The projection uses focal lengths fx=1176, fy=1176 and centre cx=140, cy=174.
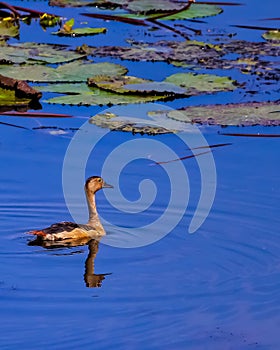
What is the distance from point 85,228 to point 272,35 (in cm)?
706

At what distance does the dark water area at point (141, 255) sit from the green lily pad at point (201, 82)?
1.65 feet

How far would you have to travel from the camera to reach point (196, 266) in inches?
337

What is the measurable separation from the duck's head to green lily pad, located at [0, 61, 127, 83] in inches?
139

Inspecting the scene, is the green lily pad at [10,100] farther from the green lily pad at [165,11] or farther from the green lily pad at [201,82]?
the green lily pad at [165,11]

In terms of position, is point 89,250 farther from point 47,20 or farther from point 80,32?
point 47,20

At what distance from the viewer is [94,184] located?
9680 millimetres

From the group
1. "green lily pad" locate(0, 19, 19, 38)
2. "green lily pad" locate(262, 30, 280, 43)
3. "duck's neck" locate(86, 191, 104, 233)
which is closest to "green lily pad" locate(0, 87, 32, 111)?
"green lily pad" locate(0, 19, 19, 38)

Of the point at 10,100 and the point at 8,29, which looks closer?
the point at 10,100

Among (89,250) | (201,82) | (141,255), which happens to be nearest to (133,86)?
(201,82)

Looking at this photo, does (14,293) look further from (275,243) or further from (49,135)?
(49,135)

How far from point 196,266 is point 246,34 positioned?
792 cm

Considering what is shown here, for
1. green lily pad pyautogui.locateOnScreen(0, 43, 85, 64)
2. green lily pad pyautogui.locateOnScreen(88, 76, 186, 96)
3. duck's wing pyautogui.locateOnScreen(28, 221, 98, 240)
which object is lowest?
duck's wing pyautogui.locateOnScreen(28, 221, 98, 240)

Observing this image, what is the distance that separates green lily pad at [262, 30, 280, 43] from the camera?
15.5 metres

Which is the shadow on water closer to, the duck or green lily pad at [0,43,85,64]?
the duck
